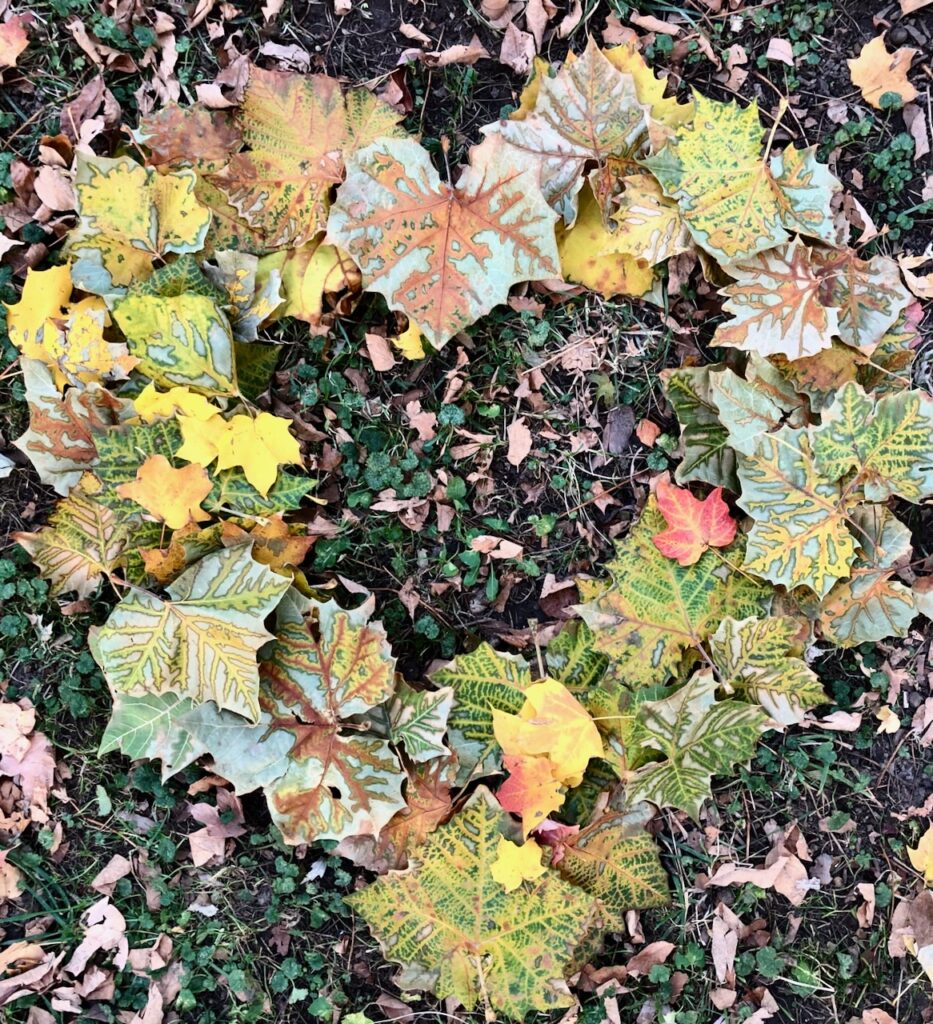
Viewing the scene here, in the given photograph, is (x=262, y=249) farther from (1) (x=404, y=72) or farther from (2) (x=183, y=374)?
(1) (x=404, y=72)

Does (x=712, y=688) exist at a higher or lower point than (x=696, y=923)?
higher

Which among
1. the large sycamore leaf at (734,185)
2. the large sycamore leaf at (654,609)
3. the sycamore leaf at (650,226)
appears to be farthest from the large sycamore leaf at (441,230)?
the large sycamore leaf at (654,609)

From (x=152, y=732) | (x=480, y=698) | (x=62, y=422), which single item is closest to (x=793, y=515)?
(x=480, y=698)

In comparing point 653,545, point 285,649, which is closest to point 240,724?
point 285,649

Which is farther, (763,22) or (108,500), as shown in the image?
(763,22)

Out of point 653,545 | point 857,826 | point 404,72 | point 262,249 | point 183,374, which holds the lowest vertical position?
point 857,826

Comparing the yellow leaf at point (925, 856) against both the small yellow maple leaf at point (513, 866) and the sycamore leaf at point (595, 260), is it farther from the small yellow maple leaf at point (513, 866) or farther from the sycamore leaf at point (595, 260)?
the sycamore leaf at point (595, 260)

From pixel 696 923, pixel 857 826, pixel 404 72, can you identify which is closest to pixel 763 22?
pixel 404 72

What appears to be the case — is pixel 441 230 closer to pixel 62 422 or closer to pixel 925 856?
pixel 62 422
